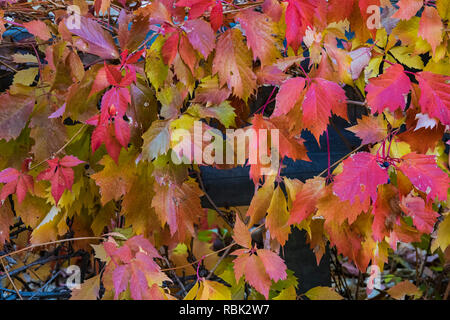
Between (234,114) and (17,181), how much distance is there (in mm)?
511

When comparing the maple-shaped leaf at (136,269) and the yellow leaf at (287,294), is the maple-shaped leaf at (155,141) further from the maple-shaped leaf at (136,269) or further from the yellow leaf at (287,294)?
the yellow leaf at (287,294)

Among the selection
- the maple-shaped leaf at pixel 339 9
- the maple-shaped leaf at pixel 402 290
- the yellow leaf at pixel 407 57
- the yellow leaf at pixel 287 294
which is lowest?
the maple-shaped leaf at pixel 402 290

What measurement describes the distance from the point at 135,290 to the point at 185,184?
Result: 237 millimetres

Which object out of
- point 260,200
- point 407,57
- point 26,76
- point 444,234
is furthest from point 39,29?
point 444,234

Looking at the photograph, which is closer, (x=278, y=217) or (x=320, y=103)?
(x=320, y=103)

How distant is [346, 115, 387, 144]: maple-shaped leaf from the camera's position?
0.96 meters

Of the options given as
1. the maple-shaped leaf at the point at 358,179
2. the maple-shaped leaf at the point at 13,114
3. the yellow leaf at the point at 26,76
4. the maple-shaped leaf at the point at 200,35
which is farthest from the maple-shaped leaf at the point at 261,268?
the yellow leaf at the point at 26,76

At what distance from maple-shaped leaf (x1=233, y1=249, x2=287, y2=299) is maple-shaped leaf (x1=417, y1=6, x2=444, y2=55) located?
0.54 metres

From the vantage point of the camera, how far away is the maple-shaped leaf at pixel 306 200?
2.96 ft

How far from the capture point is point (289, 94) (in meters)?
0.84

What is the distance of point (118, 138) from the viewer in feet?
2.70

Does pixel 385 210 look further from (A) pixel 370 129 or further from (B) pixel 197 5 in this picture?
(B) pixel 197 5

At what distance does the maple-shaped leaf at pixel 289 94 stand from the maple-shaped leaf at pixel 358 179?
15 cm
